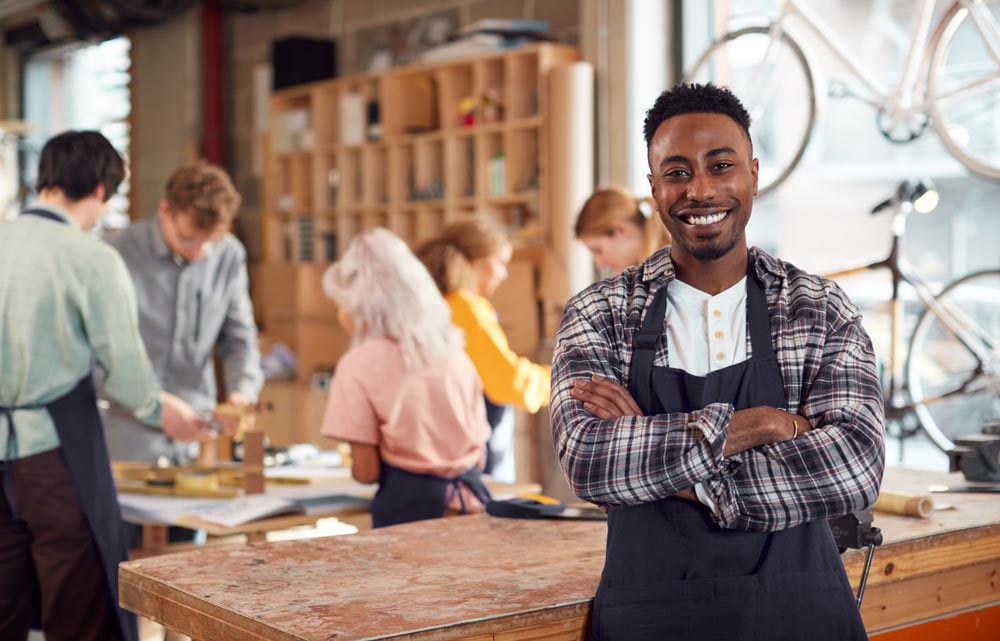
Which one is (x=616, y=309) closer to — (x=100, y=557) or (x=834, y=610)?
(x=834, y=610)

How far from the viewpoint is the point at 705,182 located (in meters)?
2.12

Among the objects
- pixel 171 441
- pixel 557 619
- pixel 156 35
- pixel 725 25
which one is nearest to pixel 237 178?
pixel 156 35

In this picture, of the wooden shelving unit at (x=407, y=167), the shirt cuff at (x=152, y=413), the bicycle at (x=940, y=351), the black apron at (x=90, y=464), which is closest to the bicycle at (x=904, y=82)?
the bicycle at (x=940, y=351)

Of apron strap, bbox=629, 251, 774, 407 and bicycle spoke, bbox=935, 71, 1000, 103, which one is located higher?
bicycle spoke, bbox=935, 71, 1000, 103

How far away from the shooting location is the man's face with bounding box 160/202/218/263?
4.59 meters

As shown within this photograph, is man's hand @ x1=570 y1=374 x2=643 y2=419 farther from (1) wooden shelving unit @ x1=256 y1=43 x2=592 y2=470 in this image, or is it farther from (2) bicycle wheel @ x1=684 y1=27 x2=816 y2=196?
(1) wooden shelving unit @ x1=256 y1=43 x2=592 y2=470

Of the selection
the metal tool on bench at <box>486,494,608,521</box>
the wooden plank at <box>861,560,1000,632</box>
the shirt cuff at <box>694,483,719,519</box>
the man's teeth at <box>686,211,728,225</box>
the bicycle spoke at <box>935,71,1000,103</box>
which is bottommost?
the wooden plank at <box>861,560,1000,632</box>

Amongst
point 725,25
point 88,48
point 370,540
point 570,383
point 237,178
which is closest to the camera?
point 570,383

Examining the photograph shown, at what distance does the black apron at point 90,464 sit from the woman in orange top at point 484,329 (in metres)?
1.48

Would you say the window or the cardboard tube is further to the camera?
the window

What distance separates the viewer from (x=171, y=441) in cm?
476

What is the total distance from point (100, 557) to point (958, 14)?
12.4 ft

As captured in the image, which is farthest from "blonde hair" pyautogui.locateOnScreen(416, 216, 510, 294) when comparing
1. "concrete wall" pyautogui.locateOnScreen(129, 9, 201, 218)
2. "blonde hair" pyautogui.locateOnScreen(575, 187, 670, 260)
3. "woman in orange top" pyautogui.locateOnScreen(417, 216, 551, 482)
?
"concrete wall" pyautogui.locateOnScreen(129, 9, 201, 218)

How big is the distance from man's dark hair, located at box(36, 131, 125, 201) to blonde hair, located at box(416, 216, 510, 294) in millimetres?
1415
